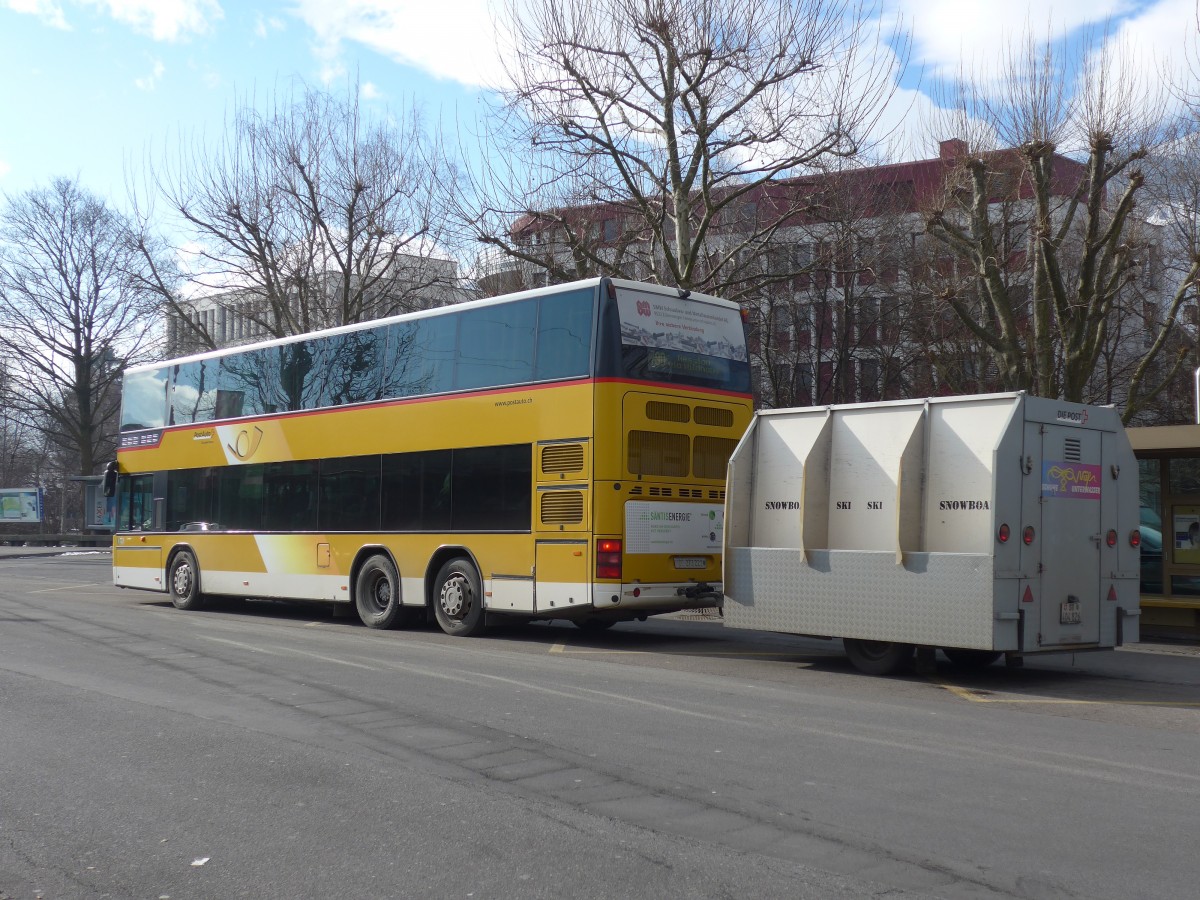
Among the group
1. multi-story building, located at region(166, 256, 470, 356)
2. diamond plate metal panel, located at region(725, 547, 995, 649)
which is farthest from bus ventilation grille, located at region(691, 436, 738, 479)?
multi-story building, located at region(166, 256, 470, 356)

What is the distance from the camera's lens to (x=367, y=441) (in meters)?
16.8

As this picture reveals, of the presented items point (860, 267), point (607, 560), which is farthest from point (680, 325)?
point (860, 267)

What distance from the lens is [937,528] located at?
10938mm

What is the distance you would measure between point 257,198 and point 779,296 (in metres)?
16.8

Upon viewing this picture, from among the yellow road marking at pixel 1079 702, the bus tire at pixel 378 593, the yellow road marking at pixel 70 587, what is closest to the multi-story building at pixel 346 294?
the yellow road marking at pixel 70 587

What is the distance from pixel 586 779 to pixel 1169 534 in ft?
40.6

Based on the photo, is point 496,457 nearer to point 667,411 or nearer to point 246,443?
point 667,411

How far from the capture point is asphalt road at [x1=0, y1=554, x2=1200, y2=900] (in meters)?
5.06

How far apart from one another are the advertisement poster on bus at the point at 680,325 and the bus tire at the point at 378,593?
508 cm

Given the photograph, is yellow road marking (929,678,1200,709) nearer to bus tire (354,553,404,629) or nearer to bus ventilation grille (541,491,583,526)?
bus ventilation grille (541,491,583,526)

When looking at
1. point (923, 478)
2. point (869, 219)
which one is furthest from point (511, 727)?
point (869, 219)

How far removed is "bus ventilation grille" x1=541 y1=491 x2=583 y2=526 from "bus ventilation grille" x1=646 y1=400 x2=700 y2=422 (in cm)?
131

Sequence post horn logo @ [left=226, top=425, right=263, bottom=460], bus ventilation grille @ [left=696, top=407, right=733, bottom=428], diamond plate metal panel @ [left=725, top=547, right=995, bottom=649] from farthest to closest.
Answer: post horn logo @ [left=226, top=425, right=263, bottom=460] < bus ventilation grille @ [left=696, top=407, right=733, bottom=428] < diamond plate metal panel @ [left=725, top=547, right=995, bottom=649]

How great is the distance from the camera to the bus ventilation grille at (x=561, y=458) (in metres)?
13.8
